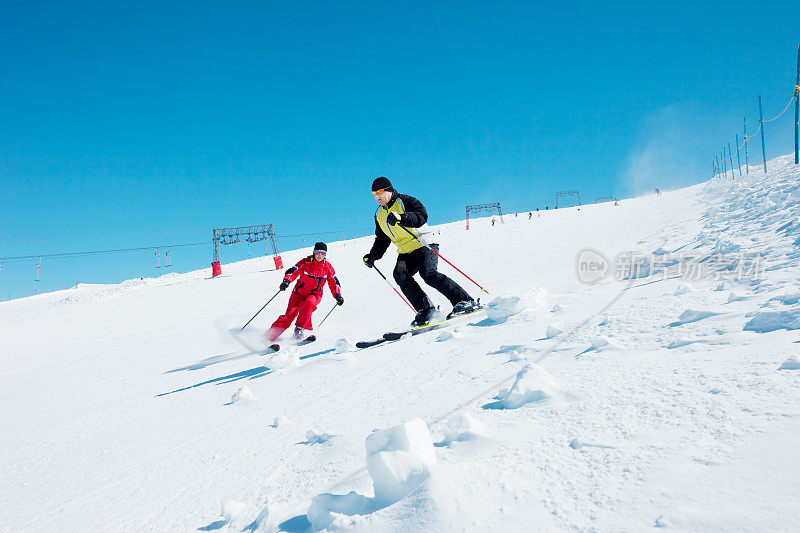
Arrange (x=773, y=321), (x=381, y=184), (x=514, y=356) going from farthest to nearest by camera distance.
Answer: (x=381, y=184) → (x=514, y=356) → (x=773, y=321)

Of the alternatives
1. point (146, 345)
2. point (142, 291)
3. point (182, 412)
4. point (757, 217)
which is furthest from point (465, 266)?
point (142, 291)

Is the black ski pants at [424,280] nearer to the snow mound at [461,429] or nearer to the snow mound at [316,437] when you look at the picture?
the snow mound at [316,437]

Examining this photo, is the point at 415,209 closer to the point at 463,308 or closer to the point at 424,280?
the point at 424,280

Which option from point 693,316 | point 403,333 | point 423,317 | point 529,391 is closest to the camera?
point 529,391

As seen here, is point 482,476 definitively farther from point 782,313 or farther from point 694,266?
point 694,266

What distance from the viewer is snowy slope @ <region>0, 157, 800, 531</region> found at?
1.09 meters

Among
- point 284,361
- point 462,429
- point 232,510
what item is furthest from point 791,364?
point 284,361

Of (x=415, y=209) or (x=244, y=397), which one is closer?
(x=244, y=397)

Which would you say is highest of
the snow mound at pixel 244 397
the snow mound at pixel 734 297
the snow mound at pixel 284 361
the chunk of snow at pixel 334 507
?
the snow mound at pixel 734 297

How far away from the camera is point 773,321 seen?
2031mm

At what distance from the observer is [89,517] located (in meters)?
1.78

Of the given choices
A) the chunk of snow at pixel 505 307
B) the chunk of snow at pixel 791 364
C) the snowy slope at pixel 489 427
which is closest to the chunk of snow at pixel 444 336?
the snowy slope at pixel 489 427

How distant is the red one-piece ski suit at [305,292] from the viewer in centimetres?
632

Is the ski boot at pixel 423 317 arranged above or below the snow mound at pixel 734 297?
below
